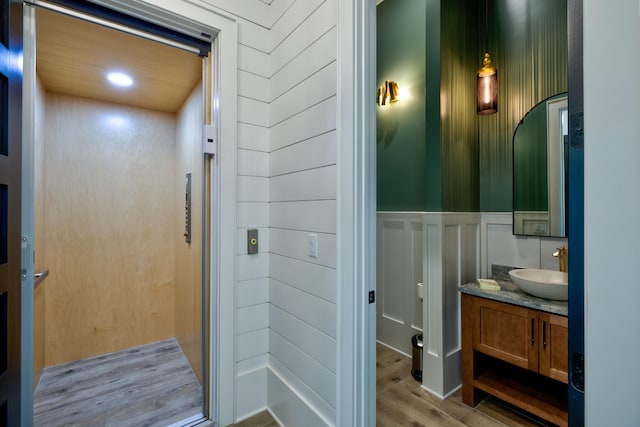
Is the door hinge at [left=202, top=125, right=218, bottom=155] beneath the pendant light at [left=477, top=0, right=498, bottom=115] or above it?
beneath

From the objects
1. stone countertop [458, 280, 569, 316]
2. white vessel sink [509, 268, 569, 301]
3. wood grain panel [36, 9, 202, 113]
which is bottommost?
stone countertop [458, 280, 569, 316]

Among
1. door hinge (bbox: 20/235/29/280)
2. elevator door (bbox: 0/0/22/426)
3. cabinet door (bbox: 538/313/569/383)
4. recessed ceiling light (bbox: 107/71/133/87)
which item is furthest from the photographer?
recessed ceiling light (bbox: 107/71/133/87)

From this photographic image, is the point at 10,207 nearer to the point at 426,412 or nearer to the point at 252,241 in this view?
the point at 252,241

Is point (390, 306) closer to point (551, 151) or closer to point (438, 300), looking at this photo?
point (438, 300)

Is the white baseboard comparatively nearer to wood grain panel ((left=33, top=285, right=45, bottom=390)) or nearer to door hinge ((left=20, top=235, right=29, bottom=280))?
door hinge ((left=20, top=235, right=29, bottom=280))

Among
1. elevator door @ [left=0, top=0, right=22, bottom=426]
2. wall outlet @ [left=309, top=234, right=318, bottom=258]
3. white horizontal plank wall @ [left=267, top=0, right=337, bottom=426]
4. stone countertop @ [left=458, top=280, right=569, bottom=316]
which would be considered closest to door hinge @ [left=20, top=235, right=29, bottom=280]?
elevator door @ [left=0, top=0, right=22, bottom=426]

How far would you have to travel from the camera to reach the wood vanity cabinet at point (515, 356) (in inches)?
64.3

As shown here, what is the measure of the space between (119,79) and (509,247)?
3298 millimetres

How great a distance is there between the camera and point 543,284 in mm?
1669

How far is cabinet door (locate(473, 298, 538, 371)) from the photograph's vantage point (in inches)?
67.4

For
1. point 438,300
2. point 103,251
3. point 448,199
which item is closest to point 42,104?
point 103,251

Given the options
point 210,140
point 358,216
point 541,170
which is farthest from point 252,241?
point 541,170

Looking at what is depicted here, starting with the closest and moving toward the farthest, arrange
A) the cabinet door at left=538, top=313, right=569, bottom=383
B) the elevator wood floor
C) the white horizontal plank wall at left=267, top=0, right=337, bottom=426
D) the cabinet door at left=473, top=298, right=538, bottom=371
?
1. the white horizontal plank wall at left=267, top=0, right=337, bottom=426
2. the cabinet door at left=538, top=313, right=569, bottom=383
3. the cabinet door at left=473, top=298, right=538, bottom=371
4. the elevator wood floor

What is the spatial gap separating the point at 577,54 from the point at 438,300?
190 cm
